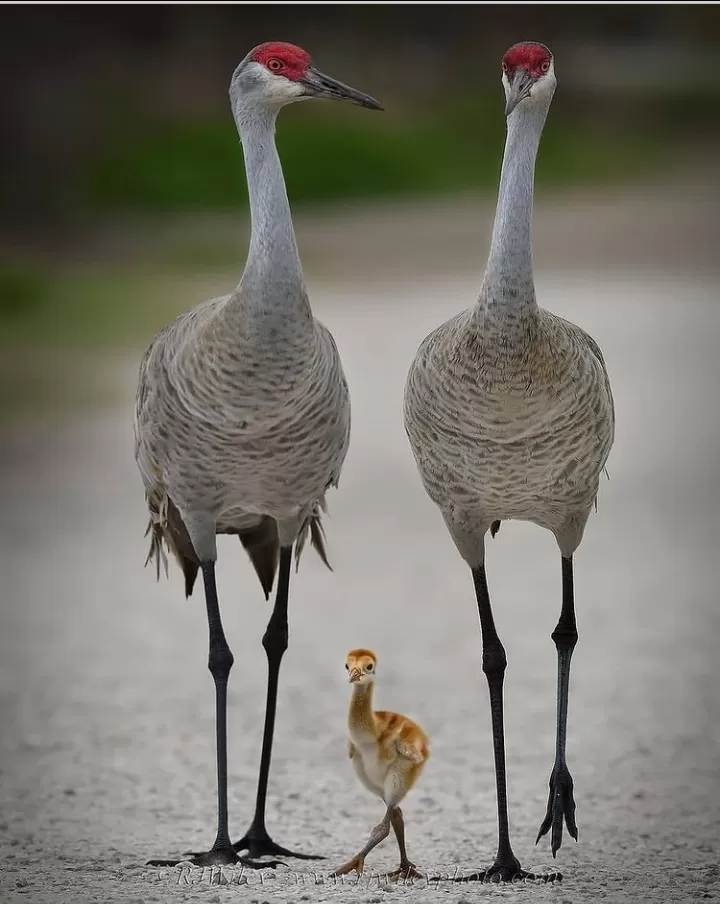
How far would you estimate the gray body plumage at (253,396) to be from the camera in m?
1.85

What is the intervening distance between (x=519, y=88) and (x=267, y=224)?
354mm

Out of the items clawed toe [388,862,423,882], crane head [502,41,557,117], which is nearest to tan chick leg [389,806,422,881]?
clawed toe [388,862,423,882]

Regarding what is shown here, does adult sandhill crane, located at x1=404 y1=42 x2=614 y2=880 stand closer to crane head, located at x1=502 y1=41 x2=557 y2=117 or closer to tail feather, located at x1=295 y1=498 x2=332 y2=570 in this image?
crane head, located at x1=502 y1=41 x2=557 y2=117

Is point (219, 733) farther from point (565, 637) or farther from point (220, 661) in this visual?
point (565, 637)

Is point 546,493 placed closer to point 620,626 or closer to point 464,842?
point 464,842

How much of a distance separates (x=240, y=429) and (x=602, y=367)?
47 cm

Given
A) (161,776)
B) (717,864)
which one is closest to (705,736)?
(717,864)

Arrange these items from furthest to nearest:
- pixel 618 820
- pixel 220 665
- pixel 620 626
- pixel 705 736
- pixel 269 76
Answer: pixel 620 626, pixel 705 736, pixel 618 820, pixel 220 665, pixel 269 76

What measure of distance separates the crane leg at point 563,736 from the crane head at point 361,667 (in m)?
0.26

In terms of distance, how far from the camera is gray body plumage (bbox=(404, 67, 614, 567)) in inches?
69.1

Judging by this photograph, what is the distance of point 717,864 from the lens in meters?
2.15

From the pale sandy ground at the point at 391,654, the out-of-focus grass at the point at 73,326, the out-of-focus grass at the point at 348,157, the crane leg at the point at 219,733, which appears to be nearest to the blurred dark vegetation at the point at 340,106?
the out-of-focus grass at the point at 348,157

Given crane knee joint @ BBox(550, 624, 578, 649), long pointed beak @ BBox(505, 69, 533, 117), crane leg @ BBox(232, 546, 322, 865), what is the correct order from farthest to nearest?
crane leg @ BBox(232, 546, 322, 865)
crane knee joint @ BBox(550, 624, 578, 649)
long pointed beak @ BBox(505, 69, 533, 117)

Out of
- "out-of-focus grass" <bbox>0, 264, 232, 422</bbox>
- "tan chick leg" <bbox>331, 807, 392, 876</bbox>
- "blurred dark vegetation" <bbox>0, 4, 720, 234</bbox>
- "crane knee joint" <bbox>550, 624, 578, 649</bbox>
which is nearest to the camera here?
"tan chick leg" <bbox>331, 807, 392, 876</bbox>
